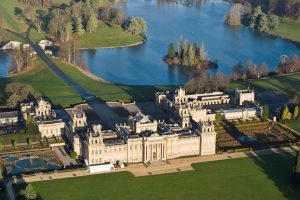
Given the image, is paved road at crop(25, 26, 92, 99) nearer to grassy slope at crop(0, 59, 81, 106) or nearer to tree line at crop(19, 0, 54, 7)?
grassy slope at crop(0, 59, 81, 106)

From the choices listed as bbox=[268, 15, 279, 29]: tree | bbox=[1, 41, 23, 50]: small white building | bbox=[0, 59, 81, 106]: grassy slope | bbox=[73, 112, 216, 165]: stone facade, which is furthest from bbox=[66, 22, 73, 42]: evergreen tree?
bbox=[73, 112, 216, 165]: stone facade

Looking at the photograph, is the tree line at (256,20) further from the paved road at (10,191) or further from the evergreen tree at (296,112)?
the paved road at (10,191)

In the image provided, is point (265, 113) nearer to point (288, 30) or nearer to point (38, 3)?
point (288, 30)

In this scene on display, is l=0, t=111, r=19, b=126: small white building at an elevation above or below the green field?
below

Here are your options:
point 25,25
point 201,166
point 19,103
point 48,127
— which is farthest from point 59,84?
point 25,25

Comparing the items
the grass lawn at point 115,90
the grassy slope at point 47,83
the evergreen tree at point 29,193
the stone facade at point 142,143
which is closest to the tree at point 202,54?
the grass lawn at point 115,90

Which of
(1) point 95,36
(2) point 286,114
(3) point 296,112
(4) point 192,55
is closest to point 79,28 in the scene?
(1) point 95,36
